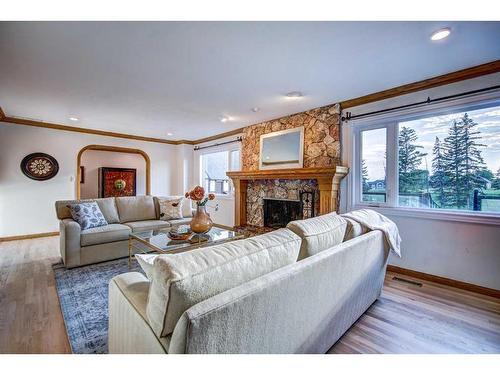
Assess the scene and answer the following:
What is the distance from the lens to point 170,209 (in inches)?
162

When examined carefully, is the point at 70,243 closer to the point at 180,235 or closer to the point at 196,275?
the point at 180,235

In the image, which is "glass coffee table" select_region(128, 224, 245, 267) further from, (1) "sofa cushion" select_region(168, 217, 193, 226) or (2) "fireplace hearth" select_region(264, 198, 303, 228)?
(2) "fireplace hearth" select_region(264, 198, 303, 228)

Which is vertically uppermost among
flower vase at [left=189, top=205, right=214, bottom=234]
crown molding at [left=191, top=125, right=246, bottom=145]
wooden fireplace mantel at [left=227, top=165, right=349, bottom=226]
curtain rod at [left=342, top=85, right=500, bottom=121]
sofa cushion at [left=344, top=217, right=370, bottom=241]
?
crown molding at [left=191, top=125, right=246, bottom=145]

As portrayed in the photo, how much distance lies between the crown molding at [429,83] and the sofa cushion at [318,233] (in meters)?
2.21

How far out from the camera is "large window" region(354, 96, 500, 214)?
2.47 meters

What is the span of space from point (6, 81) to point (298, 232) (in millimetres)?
3774

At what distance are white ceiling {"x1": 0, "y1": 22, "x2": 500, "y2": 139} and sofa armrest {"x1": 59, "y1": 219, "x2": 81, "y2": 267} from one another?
175cm

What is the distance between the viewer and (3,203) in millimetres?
4391

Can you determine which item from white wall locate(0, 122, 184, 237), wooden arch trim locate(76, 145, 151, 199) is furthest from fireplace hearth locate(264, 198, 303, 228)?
white wall locate(0, 122, 184, 237)

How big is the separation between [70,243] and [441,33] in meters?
4.29

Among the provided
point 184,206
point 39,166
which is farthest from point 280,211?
point 39,166

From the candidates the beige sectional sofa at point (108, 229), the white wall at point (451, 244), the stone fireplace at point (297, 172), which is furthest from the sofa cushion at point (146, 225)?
the white wall at point (451, 244)

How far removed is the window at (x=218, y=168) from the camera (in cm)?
552
